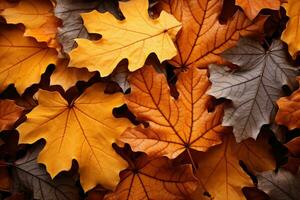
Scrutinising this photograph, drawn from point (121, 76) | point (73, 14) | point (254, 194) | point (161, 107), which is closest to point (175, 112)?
point (161, 107)

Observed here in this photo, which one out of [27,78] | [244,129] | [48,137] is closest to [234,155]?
[244,129]

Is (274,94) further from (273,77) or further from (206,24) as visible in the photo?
(206,24)

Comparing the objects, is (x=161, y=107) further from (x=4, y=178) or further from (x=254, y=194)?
(x=4, y=178)

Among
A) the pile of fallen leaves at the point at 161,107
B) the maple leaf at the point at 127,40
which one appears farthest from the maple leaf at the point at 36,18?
the maple leaf at the point at 127,40

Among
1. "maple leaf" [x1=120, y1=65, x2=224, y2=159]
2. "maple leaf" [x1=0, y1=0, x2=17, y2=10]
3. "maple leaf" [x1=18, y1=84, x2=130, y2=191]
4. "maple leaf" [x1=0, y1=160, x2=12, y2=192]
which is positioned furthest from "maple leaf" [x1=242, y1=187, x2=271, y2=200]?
"maple leaf" [x1=0, y1=0, x2=17, y2=10]

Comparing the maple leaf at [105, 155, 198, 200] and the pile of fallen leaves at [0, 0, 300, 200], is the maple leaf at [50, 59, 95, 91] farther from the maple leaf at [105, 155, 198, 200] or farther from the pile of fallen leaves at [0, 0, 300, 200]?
the maple leaf at [105, 155, 198, 200]

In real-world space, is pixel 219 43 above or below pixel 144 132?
above
